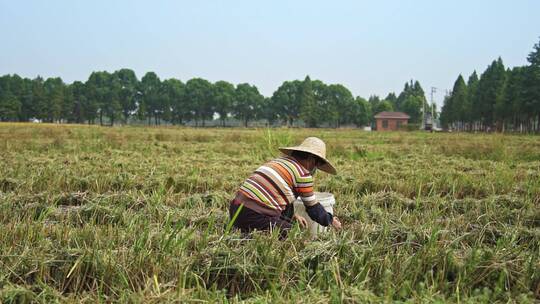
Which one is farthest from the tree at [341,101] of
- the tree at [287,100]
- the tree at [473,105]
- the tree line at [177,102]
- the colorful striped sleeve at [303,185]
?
the colorful striped sleeve at [303,185]

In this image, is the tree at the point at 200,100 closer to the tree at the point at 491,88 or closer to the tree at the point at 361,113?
the tree at the point at 361,113

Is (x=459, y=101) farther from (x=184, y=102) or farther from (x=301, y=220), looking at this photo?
(x=301, y=220)

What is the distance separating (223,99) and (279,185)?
241 ft

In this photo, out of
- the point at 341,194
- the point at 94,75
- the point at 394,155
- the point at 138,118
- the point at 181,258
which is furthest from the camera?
the point at 94,75

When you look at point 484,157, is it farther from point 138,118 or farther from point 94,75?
point 94,75

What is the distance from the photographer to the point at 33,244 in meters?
2.84

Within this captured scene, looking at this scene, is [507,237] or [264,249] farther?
[507,237]

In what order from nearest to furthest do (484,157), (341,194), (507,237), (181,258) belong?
1. (181,258)
2. (507,237)
3. (341,194)
4. (484,157)

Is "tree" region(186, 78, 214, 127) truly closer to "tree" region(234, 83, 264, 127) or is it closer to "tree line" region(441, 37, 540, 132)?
"tree" region(234, 83, 264, 127)

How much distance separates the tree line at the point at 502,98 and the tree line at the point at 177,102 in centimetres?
2139

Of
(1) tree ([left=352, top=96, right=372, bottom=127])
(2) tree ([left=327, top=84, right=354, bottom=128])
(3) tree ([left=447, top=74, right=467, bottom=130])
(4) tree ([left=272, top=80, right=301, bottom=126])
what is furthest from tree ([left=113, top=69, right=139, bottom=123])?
(3) tree ([left=447, top=74, right=467, bottom=130])

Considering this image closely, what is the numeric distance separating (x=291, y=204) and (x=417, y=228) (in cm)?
103

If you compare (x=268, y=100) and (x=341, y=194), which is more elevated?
(x=268, y=100)

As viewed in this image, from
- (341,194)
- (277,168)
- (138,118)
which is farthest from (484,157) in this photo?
(138,118)
